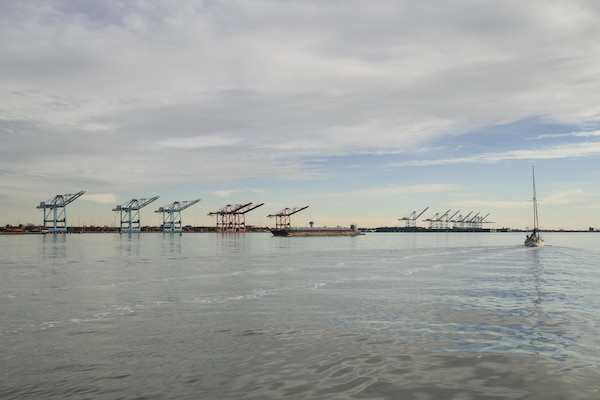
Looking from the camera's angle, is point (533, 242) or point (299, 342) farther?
point (533, 242)

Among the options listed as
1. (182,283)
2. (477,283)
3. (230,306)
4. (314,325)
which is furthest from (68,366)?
(477,283)

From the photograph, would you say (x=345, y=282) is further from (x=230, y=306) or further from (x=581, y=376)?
(x=581, y=376)

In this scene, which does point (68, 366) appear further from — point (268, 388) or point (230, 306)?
point (230, 306)

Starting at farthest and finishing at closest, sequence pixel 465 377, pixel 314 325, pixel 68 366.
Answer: pixel 314 325 < pixel 68 366 < pixel 465 377

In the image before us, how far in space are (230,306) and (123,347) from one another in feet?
27.2

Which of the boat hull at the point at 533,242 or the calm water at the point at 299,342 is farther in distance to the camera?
the boat hull at the point at 533,242

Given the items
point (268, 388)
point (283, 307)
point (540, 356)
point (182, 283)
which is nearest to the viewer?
point (268, 388)

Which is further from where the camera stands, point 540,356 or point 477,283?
point 477,283

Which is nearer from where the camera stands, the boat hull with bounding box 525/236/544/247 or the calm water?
the calm water

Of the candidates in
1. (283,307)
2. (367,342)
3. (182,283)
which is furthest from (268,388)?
(182,283)

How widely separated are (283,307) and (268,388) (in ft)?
38.4

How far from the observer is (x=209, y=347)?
15461 mm

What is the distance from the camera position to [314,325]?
62.2 feet

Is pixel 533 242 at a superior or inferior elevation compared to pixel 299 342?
superior
